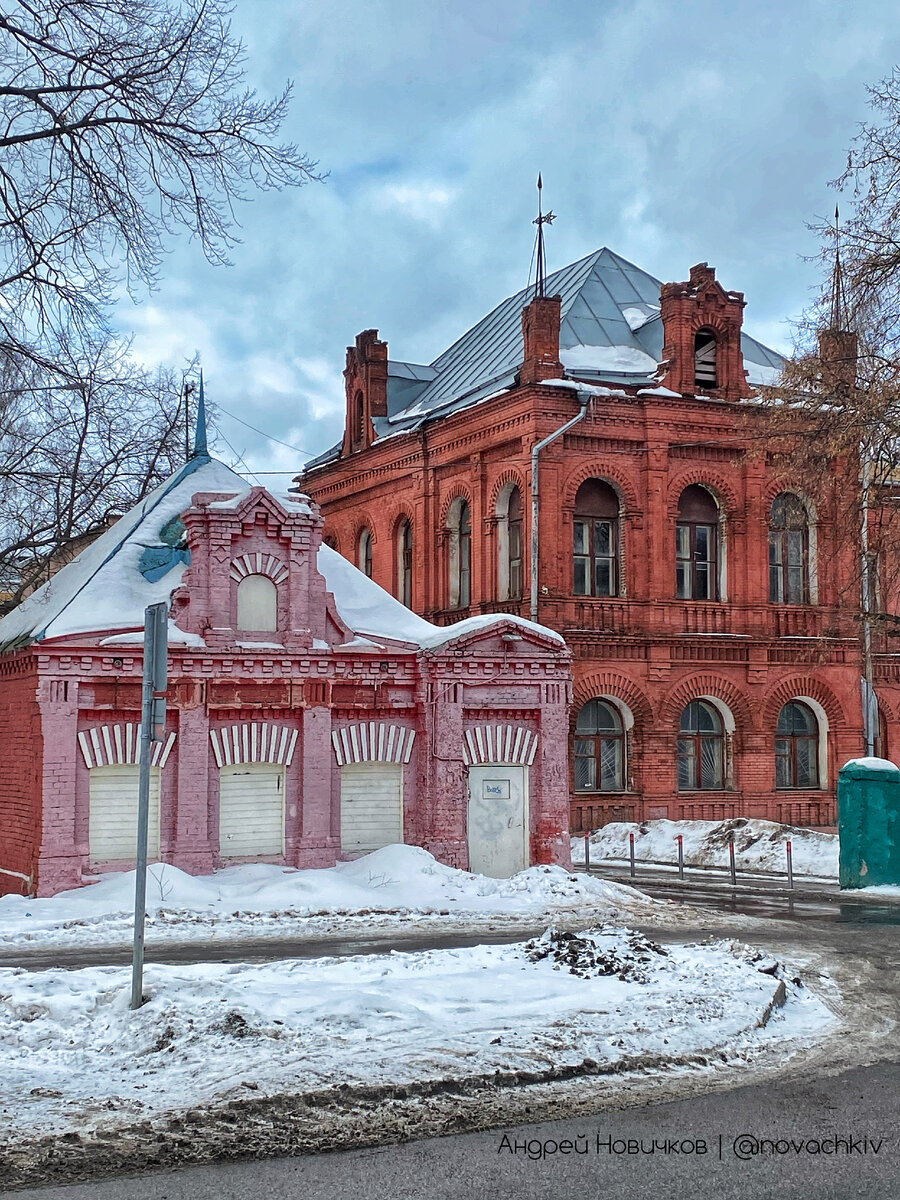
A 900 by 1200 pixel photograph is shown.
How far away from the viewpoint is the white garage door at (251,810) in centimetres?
2008

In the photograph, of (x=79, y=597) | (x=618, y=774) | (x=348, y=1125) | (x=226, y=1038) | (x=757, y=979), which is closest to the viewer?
(x=348, y=1125)

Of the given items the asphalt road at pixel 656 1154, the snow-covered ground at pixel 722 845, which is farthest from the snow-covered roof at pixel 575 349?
the asphalt road at pixel 656 1154

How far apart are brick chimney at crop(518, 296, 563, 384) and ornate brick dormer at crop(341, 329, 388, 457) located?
884 centimetres

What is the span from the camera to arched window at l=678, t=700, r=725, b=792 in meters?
34.1

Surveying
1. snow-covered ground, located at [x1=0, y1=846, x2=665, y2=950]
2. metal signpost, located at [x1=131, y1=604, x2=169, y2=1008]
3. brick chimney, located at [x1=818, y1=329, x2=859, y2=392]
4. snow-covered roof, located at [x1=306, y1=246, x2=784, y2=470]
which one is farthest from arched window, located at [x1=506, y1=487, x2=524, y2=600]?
metal signpost, located at [x1=131, y1=604, x2=169, y2=1008]

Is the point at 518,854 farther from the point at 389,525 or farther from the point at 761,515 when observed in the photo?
the point at 389,525

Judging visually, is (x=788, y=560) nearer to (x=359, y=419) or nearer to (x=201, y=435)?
(x=359, y=419)

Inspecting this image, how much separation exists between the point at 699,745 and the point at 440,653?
15.1 meters

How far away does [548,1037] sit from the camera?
980cm

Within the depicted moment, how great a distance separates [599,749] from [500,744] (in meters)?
12.3

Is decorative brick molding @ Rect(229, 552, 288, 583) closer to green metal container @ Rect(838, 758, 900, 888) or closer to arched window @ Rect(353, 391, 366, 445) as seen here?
green metal container @ Rect(838, 758, 900, 888)

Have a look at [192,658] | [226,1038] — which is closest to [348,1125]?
[226,1038]

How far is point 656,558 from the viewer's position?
33469 mm

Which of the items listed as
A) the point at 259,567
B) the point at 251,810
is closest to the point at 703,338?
the point at 259,567
